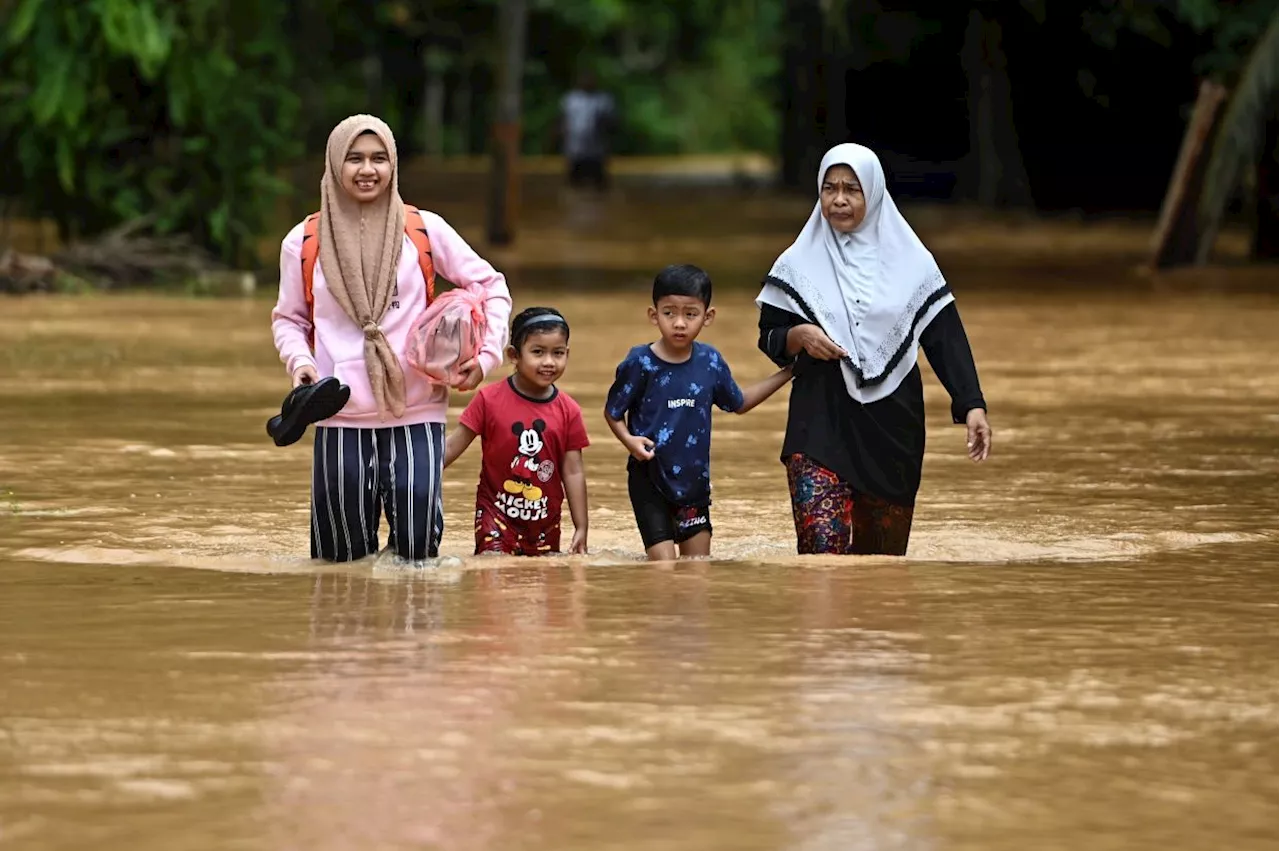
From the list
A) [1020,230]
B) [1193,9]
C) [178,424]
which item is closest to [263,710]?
[178,424]

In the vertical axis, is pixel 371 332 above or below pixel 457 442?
above

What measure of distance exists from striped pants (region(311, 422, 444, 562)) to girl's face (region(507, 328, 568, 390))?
1.09 ft

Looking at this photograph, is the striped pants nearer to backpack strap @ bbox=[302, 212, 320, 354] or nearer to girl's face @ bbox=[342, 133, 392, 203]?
backpack strap @ bbox=[302, 212, 320, 354]

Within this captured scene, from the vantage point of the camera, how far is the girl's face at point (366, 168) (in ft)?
25.7

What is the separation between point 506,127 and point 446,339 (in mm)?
18921

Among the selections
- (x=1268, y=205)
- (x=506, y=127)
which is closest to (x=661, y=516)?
(x=1268, y=205)

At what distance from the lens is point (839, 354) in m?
8.27

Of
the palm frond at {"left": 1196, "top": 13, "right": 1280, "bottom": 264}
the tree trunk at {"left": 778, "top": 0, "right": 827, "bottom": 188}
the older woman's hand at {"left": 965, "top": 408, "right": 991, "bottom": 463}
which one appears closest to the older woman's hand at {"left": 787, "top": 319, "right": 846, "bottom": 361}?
the older woman's hand at {"left": 965, "top": 408, "right": 991, "bottom": 463}

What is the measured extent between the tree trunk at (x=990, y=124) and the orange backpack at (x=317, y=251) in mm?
26716

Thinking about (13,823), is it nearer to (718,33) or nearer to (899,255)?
(899,255)

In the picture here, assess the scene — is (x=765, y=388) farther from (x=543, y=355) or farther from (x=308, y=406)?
(x=308, y=406)

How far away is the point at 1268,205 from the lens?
25.0 metres

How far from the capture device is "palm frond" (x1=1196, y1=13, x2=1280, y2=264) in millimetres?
20859

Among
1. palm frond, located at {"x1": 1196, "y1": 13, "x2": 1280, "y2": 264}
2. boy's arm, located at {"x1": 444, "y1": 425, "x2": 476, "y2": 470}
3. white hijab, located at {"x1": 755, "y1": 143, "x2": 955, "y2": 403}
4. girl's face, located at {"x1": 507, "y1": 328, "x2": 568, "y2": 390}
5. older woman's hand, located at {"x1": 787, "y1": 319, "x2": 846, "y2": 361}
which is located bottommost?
boy's arm, located at {"x1": 444, "y1": 425, "x2": 476, "y2": 470}
